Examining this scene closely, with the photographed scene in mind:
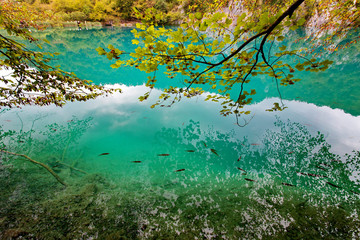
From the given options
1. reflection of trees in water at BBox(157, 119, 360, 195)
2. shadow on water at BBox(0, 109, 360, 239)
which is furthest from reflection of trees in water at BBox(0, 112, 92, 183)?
reflection of trees in water at BBox(157, 119, 360, 195)

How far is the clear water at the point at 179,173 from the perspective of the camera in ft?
10.5

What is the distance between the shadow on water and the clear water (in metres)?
0.03

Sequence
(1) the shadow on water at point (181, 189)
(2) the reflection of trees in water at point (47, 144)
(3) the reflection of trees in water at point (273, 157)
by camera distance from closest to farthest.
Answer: (1) the shadow on water at point (181, 189) < (3) the reflection of trees in water at point (273, 157) < (2) the reflection of trees in water at point (47, 144)

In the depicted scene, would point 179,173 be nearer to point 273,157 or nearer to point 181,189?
point 181,189

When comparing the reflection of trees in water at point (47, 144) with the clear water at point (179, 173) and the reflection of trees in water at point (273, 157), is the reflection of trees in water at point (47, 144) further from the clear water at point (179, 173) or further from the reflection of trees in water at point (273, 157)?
the reflection of trees in water at point (273, 157)

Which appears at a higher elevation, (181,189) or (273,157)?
(273,157)

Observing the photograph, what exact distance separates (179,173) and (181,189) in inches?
27.2

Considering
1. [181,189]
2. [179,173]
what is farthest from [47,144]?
[181,189]

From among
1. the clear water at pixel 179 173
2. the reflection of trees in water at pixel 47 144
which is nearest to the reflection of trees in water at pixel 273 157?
the clear water at pixel 179 173

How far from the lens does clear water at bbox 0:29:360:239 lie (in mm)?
3205

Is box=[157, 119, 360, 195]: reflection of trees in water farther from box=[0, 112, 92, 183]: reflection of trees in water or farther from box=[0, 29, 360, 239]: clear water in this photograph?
box=[0, 112, 92, 183]: reflection of trees in water

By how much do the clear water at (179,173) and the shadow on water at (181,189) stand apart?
0.03 m

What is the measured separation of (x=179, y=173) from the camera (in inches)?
196

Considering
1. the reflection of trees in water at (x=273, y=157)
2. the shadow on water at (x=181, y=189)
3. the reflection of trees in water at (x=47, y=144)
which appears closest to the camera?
the shadow on water at (x=181, y=189)
